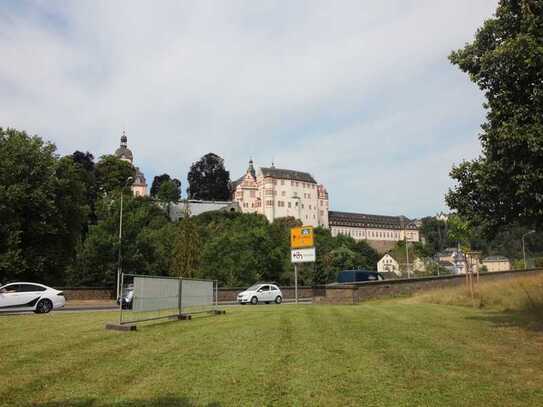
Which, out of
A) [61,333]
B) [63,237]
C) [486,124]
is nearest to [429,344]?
[486,124]

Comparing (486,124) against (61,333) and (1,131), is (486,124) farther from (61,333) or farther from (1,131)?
(1,131)

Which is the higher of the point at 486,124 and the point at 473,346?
the point at 486,124

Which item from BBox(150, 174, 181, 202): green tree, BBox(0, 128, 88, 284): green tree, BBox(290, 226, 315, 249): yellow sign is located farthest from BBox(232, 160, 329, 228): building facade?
BBox(290, 226, 315, 249): yellow sign

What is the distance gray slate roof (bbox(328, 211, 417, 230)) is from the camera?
178m

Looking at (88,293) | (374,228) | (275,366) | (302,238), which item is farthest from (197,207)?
(275,366)

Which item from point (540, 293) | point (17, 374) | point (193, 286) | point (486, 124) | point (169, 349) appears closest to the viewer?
point (17, 374)

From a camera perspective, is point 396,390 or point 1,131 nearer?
point 396,390

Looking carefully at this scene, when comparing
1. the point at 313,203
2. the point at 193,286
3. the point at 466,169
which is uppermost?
the point at 313,203

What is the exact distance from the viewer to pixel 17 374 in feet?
24.9

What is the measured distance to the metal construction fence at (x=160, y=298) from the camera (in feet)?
47.4

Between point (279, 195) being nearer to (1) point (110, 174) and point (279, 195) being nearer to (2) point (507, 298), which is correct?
(1) point (110, 174)

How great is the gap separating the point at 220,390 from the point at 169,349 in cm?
367

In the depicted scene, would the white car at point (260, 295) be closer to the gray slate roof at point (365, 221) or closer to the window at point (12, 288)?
the window at point (12, 288)

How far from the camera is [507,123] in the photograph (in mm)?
12617
